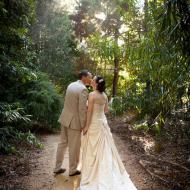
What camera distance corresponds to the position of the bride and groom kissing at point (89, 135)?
5.75 meters

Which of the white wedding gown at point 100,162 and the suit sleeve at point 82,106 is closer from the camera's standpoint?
the white wedding gown at point 100,162

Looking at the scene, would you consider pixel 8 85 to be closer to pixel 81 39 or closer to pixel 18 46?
pixel 18 46

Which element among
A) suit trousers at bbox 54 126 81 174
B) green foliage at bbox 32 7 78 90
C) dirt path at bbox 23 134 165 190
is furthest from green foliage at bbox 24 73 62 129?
green foliage at bbox 32 7 78 90

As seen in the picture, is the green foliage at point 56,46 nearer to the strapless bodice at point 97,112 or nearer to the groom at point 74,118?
the groom at point 74,118

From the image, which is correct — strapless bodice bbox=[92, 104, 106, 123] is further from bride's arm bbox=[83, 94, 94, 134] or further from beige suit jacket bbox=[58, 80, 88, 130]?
beige suit jacket bbox=[58, 80, 88, 130]

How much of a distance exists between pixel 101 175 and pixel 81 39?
16.7 m

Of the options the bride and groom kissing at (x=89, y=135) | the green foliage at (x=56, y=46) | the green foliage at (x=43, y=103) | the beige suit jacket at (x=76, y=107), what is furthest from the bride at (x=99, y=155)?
the green foliage at (x=56, y=46)

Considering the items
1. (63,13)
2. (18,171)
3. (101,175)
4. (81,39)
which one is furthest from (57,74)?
(101,175)

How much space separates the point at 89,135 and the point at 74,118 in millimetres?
466

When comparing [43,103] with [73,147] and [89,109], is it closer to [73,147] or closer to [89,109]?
[73,147]

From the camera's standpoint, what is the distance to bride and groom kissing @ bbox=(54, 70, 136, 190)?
575cm

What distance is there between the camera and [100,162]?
5.78 meters

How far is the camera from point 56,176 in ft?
21.0

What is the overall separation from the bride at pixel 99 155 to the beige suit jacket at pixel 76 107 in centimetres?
13
